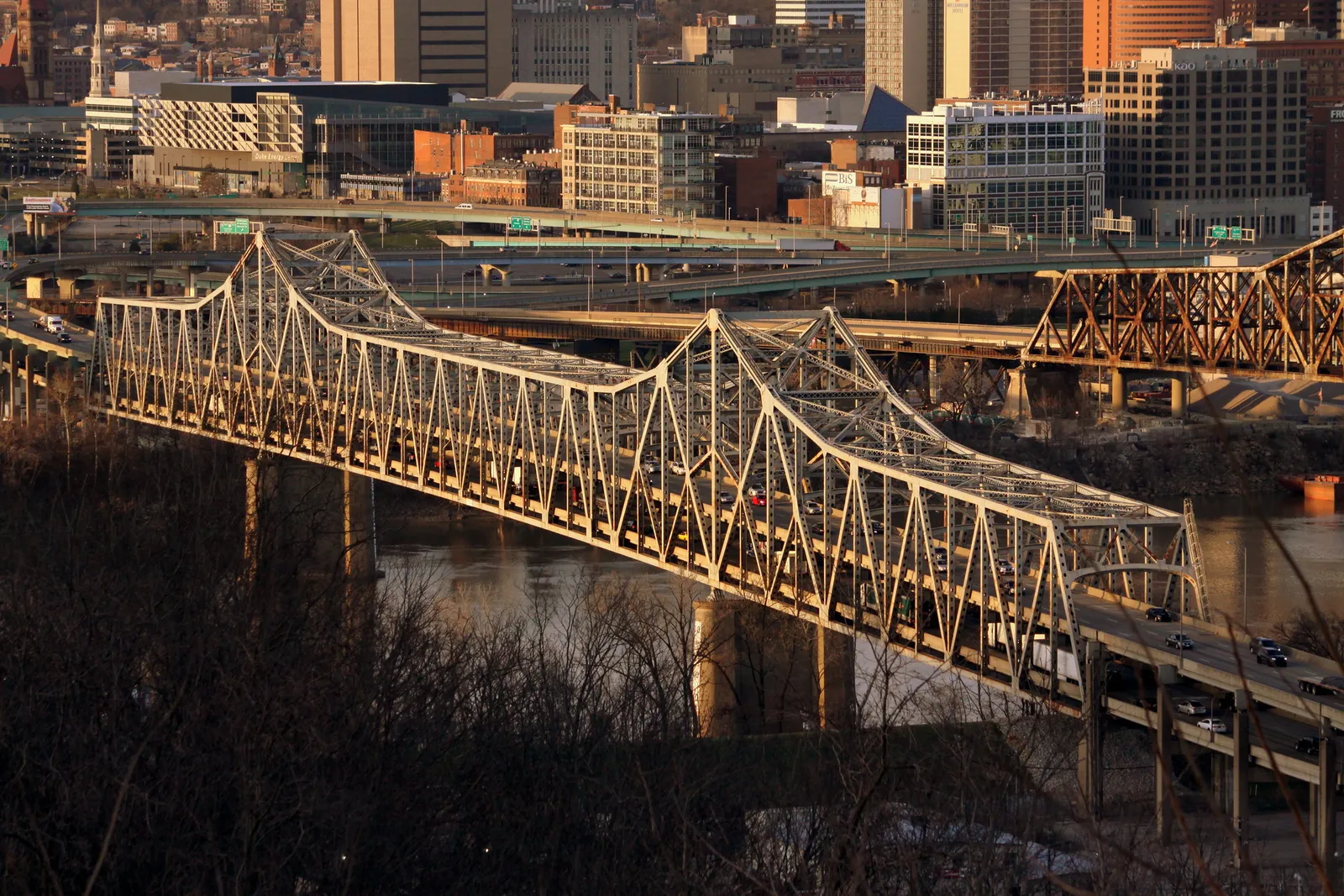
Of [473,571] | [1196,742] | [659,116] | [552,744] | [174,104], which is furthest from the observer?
[174,104]

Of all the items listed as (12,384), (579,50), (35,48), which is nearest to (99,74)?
(35,48)

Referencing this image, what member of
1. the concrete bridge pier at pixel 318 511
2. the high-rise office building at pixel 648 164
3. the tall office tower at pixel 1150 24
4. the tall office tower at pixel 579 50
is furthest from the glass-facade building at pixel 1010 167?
the tall office tower at pixel 579 50

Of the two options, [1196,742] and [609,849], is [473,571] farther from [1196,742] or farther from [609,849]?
[609,849]

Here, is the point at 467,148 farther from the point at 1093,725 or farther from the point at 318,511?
the point at 1093,725

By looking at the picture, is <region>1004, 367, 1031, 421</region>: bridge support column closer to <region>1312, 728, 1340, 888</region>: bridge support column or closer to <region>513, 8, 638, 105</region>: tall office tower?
<region>1312, 728, 1340, 888</region>: bridge support column

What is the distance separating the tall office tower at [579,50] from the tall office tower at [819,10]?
20.7 metres

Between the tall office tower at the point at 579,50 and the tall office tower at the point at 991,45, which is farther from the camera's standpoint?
the tall office tower at the point at 579,50

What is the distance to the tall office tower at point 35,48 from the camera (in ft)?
517

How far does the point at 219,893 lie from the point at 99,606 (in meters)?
7.86

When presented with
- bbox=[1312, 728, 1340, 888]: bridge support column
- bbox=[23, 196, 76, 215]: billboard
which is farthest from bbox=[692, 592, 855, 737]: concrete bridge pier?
bbox=[23, 196, 76, 215]: billboard

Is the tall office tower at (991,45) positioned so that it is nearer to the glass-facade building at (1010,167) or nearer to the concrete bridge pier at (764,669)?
the glass-facade building at (1010,167)

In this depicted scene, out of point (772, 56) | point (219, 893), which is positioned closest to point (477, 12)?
point (772, 56)

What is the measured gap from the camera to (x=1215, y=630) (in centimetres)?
2642

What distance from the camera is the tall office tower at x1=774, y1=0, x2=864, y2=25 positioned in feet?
562
